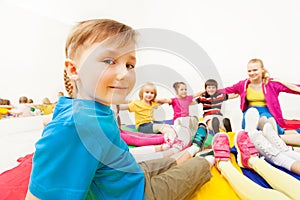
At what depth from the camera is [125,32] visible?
1.40 feet

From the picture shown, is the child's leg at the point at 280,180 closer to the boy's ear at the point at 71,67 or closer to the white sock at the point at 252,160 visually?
the white sock at the point at 252,160

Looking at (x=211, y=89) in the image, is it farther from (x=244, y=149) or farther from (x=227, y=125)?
(x=244, y=149)

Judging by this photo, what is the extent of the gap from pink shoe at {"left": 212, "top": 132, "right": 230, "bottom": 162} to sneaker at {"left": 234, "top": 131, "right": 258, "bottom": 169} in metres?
0.04

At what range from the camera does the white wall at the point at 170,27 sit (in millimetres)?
1608

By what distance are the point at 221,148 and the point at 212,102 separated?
688 mm

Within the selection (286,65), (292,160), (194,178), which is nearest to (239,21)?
(286,65)

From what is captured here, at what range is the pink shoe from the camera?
0.72m

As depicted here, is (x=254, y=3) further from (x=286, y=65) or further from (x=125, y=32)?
(x=125, y=32)

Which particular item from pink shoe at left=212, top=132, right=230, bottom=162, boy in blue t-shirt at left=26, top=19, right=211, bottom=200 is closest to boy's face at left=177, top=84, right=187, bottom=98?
pink shoe at left=212, top=132, right=230, bottom=162

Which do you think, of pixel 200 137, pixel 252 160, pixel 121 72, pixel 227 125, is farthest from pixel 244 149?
pixel 121 72

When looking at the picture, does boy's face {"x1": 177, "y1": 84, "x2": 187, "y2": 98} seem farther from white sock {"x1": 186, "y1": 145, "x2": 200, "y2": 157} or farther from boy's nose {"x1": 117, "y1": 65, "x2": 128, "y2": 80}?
boy's nose {"x1": 117, "y1": 65, "x2": 128, "y2": 80}

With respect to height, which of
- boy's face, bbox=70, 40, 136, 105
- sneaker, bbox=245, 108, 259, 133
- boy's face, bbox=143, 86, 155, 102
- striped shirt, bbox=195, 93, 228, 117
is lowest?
sneaker, bbox=245, 108, 259, 133

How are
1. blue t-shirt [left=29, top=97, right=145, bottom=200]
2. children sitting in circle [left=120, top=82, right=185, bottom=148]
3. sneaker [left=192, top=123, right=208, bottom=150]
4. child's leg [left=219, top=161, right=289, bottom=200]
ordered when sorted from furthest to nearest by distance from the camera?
children sitting in circle [left=120, top=82, right=185, bottom=148] → sneaker [left=192, top=123, right=208, bottom=150] → child's leg [left=219, top=161, right=289, bottom=200] → blue t-shirt [left=29, top=97, right=145, bottom=200]

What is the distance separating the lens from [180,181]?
1.73 feet
